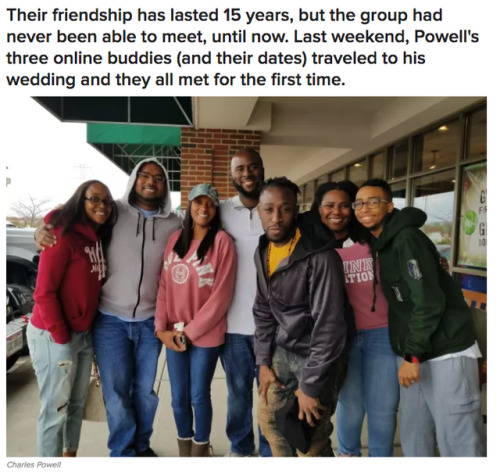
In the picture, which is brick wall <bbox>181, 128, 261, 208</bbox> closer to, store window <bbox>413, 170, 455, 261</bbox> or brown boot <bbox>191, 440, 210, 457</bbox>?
store window <bbox>413, 170, 455, 261</bbox>

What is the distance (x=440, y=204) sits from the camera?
4.05 m

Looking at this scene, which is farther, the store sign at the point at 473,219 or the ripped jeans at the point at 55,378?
the store sign at the point at 473,219

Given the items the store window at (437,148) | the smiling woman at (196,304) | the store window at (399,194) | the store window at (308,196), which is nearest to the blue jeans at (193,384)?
the smiling woman at (196,304)

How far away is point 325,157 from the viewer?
629cm

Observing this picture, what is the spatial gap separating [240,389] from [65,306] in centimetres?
106

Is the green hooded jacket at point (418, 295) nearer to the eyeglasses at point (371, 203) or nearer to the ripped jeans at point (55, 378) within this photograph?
the eyeglasses at point (371, 203)

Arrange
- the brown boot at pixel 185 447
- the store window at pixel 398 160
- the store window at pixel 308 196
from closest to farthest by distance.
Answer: the brown boot at pixel 185 447 → the store window at pixel 398 160 → the store window at pixel 308 196

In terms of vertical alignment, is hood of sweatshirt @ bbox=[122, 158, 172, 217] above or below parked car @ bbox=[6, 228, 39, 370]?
above

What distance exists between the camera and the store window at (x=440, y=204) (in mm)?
3910

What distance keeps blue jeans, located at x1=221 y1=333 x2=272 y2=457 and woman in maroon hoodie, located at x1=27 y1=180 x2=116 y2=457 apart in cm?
78

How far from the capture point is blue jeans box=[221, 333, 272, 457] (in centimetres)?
208

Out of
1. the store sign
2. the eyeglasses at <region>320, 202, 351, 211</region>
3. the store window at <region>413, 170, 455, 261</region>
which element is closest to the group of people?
the eyeglasses at <region>320, 202, 351, 211</region>

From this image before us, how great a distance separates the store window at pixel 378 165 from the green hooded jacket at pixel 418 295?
378 cm

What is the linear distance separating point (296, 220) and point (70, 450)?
1.79 meters
